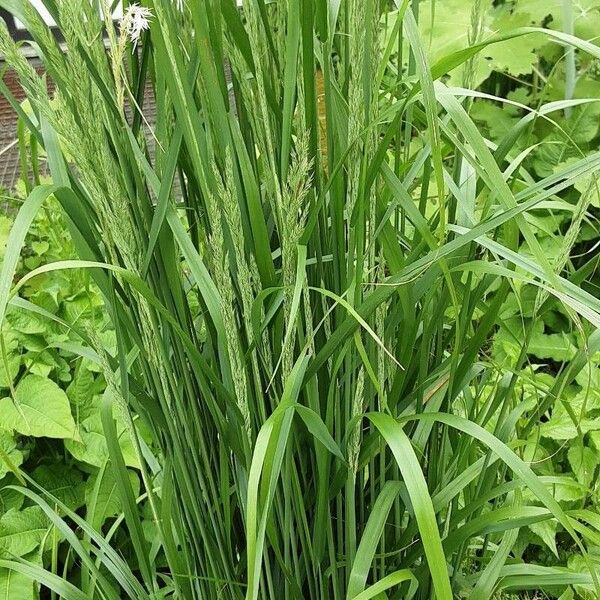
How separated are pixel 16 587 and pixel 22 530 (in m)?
0.11

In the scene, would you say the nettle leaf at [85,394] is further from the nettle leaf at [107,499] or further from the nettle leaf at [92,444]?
the nettle leaf at [107,499]

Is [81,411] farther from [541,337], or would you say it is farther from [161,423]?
[541,337]

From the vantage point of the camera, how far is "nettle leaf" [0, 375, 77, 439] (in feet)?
3.86

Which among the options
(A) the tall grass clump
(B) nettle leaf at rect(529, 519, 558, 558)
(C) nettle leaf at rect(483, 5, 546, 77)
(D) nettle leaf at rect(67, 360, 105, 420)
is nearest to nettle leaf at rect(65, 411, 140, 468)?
(D) nettle leaf at rect(67, 360, 105, 420)

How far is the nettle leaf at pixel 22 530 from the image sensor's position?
1.12 m

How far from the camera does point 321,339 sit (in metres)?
0.74

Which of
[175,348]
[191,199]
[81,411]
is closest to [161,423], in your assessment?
[175,348]

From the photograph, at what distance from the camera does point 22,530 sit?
1152mm

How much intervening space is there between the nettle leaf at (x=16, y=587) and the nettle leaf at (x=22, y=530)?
0.15 feet

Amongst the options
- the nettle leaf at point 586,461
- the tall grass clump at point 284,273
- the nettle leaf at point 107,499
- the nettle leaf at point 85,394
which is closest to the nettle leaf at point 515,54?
the nettle leaf at point 586,461

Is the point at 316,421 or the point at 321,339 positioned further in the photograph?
the point at 321,339

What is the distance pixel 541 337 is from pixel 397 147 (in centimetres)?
97

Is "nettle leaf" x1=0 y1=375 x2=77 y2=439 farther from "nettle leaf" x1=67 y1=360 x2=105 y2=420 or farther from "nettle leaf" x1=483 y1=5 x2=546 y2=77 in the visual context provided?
"nettle leaf" x1=483 y1=5 x2=546 y2=77

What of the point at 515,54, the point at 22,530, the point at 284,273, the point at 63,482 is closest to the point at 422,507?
the point at 284,273
